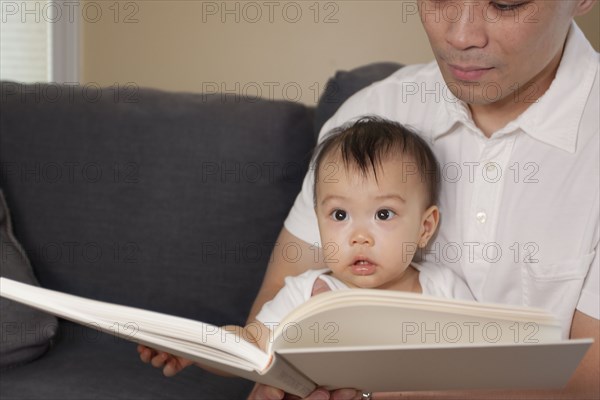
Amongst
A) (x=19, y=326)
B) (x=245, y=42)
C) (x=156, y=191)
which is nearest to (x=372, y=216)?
(x=156, y=191)

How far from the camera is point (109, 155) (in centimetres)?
193

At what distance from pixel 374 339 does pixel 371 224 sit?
392 millimetres

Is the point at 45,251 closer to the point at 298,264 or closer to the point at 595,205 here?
the point at 298,264

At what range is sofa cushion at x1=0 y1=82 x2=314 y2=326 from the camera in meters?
1.87

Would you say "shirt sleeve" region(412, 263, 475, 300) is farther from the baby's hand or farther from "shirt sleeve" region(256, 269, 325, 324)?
the baby's hand

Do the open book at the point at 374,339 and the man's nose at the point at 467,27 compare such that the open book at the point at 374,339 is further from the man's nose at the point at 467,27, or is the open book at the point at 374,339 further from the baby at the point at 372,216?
the man's nose at the point at 467,27

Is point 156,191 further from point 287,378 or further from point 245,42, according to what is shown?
point 245,42

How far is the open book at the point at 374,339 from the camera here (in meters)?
0.92

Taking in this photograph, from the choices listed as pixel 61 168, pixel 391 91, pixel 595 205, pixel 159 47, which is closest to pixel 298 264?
pixel 391 91

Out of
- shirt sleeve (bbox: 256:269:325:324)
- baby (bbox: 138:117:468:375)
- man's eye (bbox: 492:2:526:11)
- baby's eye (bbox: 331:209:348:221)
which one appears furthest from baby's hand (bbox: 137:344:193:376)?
man's eye (bbox: 492:2:526:11)

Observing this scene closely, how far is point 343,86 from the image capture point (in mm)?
1888

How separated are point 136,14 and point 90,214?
2.07 m

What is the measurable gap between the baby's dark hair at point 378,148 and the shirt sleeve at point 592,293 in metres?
0.29

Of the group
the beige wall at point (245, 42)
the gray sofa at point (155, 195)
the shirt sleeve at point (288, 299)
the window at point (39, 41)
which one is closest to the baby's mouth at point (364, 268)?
the shirt sleeve at point (288, 299)
